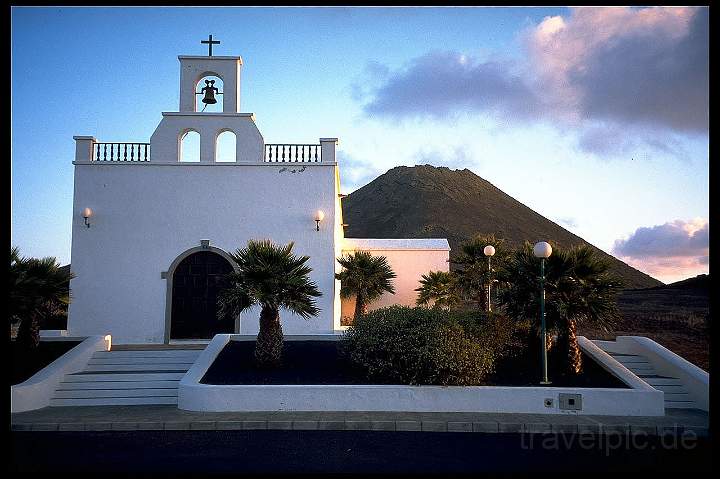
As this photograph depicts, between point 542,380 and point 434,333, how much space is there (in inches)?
92.4

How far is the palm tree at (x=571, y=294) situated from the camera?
1262 centimetres

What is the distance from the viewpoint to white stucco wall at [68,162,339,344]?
17312 millimetres

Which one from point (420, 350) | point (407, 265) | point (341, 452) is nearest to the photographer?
point (341, 452)

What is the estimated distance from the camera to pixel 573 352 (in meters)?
13.0

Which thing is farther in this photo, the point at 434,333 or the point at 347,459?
the point at 434,333

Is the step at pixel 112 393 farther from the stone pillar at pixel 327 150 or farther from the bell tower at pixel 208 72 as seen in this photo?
the bell tower at pixel 208 72

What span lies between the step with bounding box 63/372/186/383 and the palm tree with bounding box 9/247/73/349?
1931 millimetres

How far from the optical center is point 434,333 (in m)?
11.9

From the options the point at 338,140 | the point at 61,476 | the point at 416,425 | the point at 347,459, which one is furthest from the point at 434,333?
the point at 338,140

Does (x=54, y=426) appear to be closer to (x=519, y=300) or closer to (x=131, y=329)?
(x=131, y=329)

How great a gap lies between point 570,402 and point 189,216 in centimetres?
1132

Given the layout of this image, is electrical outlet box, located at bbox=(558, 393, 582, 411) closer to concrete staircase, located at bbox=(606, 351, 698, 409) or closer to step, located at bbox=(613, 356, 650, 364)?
concrete staircase, located at bbox=(606, 351, 698, 409)

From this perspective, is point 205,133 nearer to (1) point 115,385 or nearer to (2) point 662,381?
(1) point 115,385

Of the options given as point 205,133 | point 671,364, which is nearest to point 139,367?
point 205,133
